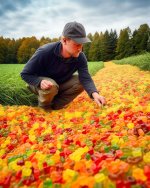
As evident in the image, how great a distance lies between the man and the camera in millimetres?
4074

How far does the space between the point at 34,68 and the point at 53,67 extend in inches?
12.7

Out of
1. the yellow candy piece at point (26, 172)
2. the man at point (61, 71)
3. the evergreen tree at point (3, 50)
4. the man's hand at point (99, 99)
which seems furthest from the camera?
the evergreen tree at point (3, 50)

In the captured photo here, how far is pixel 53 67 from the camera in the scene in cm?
468

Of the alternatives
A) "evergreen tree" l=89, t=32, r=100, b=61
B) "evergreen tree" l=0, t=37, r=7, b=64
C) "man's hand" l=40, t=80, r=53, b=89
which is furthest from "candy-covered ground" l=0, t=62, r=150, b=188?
"evergreen tree" l=89, t=32, r=100, b=61

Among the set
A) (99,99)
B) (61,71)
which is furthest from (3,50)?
(99,99)

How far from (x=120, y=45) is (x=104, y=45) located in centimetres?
566

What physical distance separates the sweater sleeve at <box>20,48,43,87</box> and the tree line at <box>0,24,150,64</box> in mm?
46155

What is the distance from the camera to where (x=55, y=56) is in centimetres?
457

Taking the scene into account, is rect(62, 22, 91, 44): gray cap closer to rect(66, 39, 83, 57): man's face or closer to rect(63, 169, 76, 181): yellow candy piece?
rect(66, 39, 83, 57): man's face

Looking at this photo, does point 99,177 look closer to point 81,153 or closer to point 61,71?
point 81,153

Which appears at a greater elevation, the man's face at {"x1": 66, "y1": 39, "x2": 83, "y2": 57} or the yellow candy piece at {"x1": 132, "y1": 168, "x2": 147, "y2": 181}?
the man's face at {"x1": 66, "y1": 39, "x2": 83, "y2": 57}

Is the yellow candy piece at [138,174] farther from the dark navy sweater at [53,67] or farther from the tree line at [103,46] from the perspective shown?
the tree line at [103,46]

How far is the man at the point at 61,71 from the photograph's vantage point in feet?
13.4

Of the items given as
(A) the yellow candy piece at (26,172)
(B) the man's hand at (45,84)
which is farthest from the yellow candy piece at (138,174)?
(B) the man's hand at (45,84)
